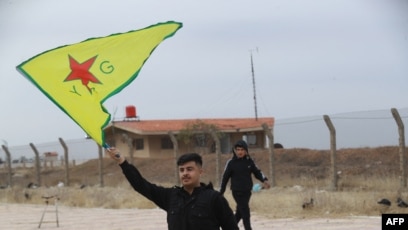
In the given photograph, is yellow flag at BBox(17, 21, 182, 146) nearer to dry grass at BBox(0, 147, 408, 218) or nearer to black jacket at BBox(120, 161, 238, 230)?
black jacket at BBox(120, 161, 238, 230)

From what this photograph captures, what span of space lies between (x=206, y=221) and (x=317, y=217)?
8.48m

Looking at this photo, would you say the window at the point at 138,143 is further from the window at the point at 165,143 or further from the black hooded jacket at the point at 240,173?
the black hooded jacket at the point at 240,173

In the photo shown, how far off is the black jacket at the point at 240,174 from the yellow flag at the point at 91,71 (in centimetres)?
414

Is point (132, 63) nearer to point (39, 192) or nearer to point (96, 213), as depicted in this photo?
point (96, 213)

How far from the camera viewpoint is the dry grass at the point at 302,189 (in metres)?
13.6

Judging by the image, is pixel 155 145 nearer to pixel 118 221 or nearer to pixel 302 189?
pixel 302 189

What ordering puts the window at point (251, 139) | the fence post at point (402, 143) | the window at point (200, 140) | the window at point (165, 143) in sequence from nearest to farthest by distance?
the fence post at point (402, 143) → the window at point (200, 140) → the window at point (251, 139) → the window at point (165, 143)

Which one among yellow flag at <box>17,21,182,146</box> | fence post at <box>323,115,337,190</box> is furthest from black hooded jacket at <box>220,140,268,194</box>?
fence post at <box>323,115,337,190</box>

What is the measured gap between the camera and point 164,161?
35.6 metres

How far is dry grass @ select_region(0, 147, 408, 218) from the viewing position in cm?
1362

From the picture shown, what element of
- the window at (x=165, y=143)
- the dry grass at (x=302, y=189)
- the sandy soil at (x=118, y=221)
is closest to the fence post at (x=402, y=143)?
the dry grass at (x=302, y=189)

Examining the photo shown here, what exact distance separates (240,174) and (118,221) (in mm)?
4634

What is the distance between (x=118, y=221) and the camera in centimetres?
1393

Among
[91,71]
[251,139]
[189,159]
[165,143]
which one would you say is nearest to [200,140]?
[165,143]
